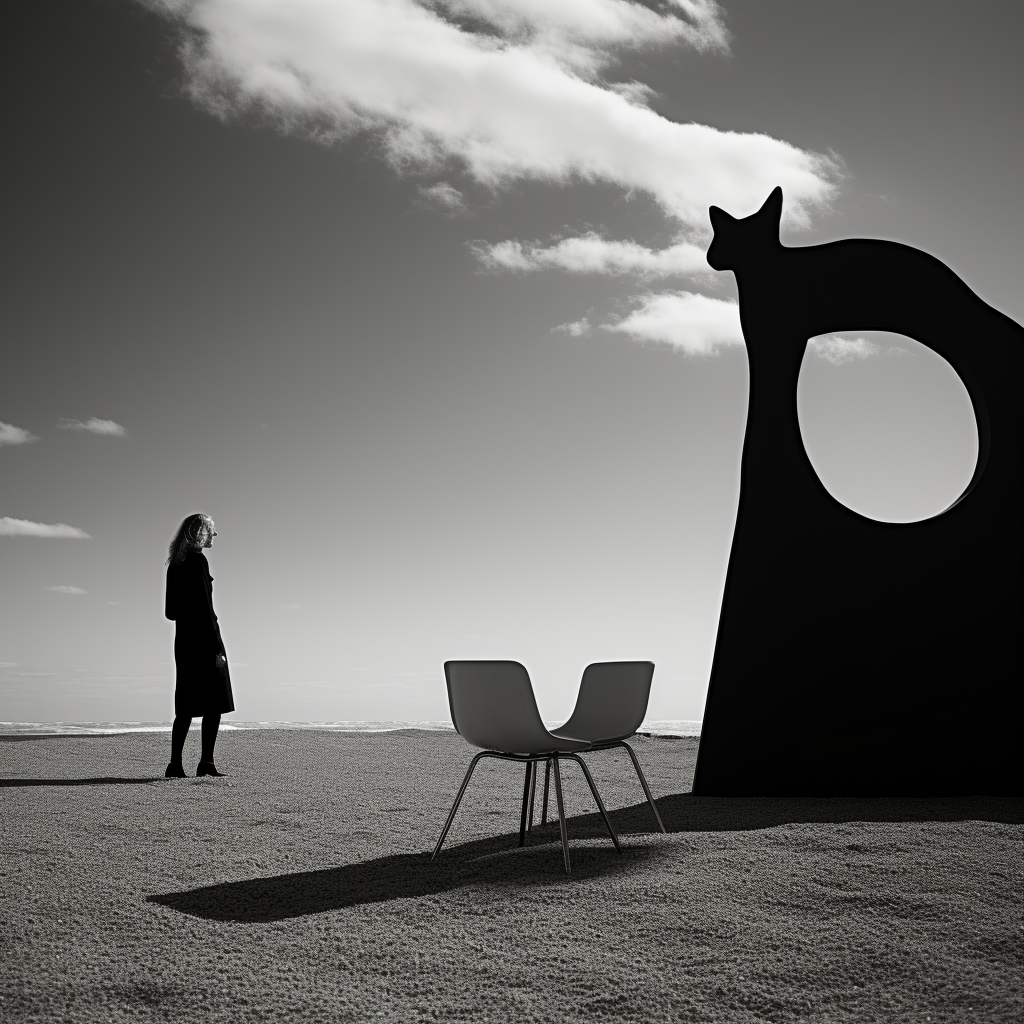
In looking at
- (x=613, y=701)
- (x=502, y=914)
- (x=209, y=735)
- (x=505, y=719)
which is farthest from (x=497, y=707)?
(x=209, y=735)

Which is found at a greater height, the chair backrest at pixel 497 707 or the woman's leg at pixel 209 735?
the chair backrest at pixel 497 707

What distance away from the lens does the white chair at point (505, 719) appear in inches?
116

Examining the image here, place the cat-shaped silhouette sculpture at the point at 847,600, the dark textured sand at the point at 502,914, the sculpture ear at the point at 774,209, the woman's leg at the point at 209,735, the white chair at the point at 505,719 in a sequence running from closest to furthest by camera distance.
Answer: the dark textured sand at the point at 502,914
the white chair at the point at 505,719
the cat-shaped silhouette sculpture at the point at 847,600
the sculpture ear at the point at 774,209
the woman's leg at the point at 209,735

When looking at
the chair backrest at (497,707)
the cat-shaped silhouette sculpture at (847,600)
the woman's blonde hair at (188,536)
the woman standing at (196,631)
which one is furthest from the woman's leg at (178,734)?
the cat-shaped silhouette sculpture at (847,600)

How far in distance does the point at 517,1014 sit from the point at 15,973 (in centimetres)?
109

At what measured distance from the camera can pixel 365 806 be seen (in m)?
4.16

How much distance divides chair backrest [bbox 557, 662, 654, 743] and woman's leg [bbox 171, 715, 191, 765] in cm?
259

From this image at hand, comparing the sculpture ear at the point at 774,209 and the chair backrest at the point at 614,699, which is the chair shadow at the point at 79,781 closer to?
the chair backrest at the point at 614,699

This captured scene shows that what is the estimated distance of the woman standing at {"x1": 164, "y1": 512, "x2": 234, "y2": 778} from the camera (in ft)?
17.3

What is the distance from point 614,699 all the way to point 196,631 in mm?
2879

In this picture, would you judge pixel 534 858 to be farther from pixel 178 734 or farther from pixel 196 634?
pixel 196 634

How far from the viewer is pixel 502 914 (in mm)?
2371

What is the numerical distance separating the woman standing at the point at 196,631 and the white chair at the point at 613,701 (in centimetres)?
249

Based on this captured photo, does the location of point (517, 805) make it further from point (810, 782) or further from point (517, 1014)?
point (517, 1014)
